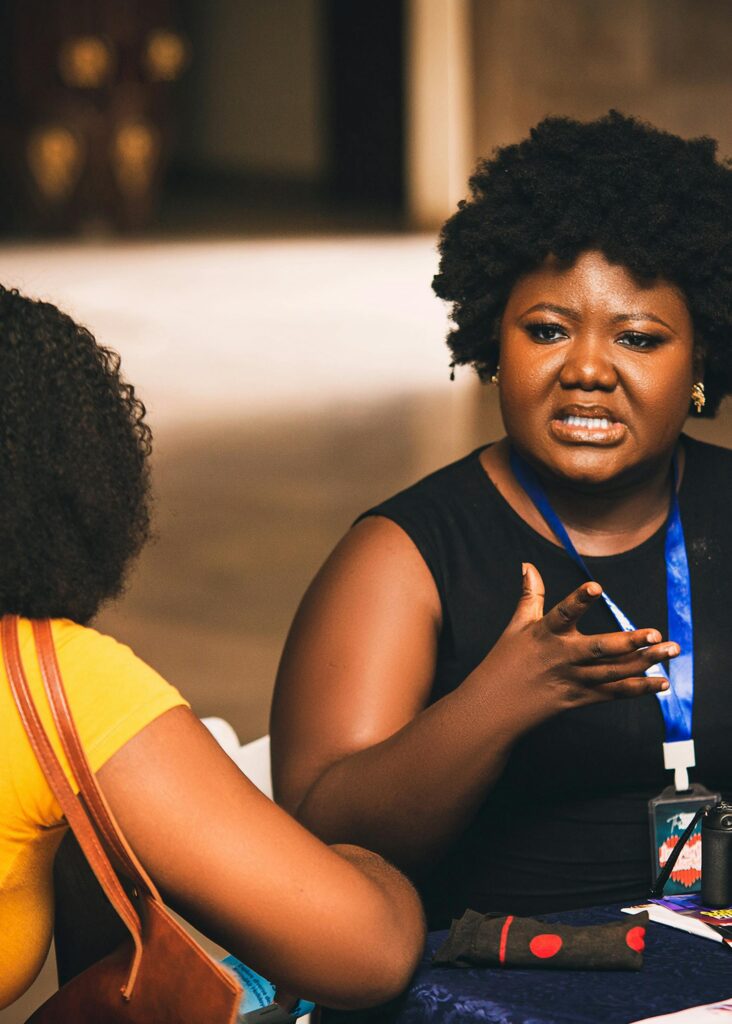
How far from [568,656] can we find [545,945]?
29 centimetres

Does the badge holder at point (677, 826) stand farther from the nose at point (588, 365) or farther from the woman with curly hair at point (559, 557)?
the nose at point (588, 365)

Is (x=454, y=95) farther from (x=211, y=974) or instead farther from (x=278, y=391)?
(x=211, y=974)

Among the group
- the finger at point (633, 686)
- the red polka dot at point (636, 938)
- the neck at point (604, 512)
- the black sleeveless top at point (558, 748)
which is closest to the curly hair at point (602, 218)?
the neck at point (604, 512)

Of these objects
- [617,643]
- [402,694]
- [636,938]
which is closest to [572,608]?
[617,643]

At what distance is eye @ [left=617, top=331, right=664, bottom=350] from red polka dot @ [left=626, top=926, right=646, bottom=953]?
2.73 ft

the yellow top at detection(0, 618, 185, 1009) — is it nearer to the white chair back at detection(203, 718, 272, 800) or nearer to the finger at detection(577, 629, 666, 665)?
the finger at detection(577, 629, 666, 665)

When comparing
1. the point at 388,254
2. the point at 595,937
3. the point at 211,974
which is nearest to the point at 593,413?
the point at 595,937

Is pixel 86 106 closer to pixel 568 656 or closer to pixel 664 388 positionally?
pixel 664 388

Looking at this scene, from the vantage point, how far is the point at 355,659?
207cm

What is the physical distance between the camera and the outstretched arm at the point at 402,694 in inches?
67.6

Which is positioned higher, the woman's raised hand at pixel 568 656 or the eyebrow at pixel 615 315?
the eyebrow at pixel 615 315

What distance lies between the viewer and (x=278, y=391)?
9.39m

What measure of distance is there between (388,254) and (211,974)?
44.4 ft

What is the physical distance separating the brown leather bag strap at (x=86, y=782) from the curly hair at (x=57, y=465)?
0.08 metres
